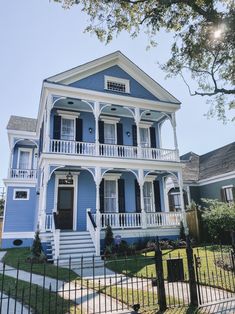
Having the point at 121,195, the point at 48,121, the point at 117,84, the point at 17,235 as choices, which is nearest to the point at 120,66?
the point at 117,84

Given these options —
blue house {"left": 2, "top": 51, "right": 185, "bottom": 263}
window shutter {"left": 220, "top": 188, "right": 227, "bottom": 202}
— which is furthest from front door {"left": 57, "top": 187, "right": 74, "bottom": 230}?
window shutter {"left": 220, "top": 188, "right": 227, "bottom": 202}

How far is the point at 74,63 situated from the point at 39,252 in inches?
406

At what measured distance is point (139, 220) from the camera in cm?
1388

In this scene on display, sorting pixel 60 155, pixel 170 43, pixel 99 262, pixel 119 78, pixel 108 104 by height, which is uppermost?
pixel 119 78

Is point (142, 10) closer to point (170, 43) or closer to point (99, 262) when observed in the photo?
point (170, 43)

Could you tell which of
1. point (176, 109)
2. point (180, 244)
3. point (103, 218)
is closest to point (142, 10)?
point (176, 109)

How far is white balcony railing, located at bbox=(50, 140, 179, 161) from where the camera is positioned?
1298 cm

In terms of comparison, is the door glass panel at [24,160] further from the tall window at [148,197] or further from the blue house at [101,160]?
the tall window at [148,197]

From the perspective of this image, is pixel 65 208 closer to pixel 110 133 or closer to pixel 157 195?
pixel 110 133

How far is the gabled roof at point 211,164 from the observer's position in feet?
60.2

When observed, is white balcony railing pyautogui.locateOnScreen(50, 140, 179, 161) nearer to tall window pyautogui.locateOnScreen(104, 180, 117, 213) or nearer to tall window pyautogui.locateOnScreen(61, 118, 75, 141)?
tall window pyautogui.locateOnScreen(61, 118, 75, 141)

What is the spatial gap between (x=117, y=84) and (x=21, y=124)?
914 centimetres

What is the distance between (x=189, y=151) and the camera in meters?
25.4

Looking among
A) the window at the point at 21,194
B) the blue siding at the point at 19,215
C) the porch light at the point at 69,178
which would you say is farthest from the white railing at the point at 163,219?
the window at the point at 21,194
